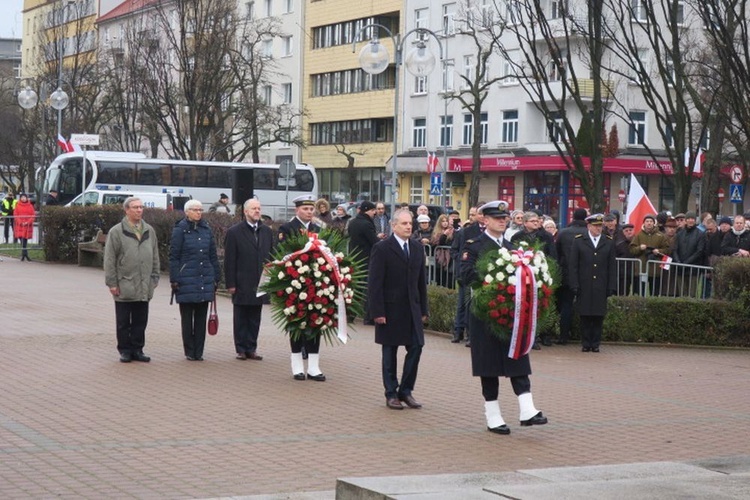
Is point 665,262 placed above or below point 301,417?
above

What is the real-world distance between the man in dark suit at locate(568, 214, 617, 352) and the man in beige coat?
5989mm

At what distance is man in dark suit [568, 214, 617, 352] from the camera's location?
59.2 ft

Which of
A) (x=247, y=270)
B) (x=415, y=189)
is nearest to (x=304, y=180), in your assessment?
(x=415, y=189)

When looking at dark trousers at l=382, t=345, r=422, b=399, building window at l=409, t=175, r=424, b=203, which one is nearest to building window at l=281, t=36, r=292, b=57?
building window at l=409, t=175, r=424, b=203

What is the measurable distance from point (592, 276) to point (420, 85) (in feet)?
181

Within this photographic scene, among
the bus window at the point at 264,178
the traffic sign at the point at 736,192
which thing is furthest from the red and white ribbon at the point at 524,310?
the bus window at the point at 264,178

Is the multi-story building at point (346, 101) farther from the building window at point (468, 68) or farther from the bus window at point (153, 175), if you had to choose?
the bus window at point (153, 175)

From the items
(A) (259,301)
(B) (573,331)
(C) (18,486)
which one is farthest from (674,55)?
(C) (18,486)

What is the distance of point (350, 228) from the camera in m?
19.1

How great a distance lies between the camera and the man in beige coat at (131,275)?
14.8 metres

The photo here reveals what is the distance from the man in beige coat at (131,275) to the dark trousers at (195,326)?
0.49m

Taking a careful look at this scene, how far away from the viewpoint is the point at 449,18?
6900 centimetres

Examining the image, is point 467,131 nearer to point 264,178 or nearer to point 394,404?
point 264,178

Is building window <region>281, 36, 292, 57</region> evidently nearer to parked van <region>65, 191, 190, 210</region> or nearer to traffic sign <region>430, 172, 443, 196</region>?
traffic sign <region>430, 172, 443, 196</region>
